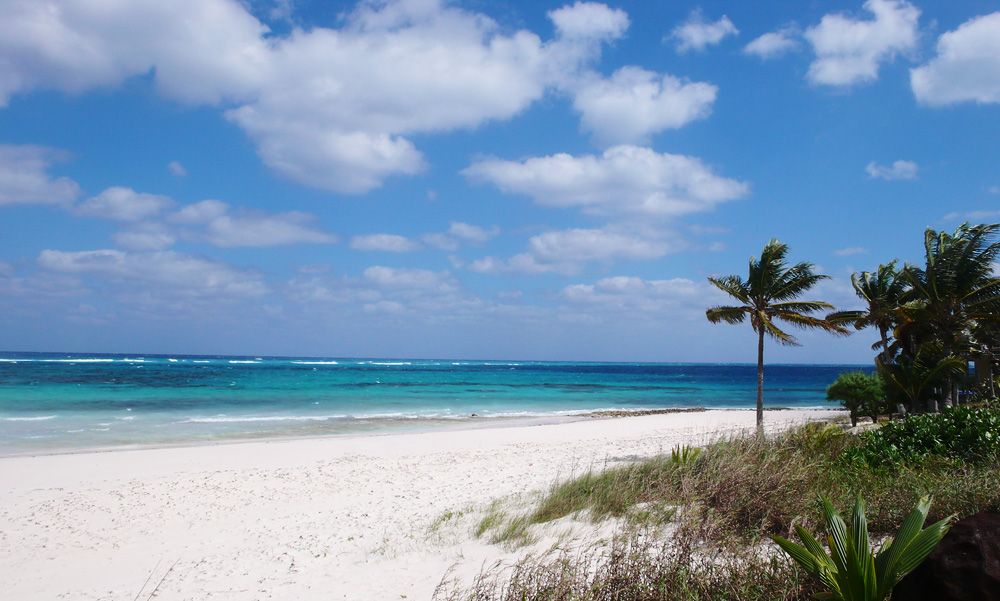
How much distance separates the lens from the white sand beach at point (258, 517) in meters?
6.12

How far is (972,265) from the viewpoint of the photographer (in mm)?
16469

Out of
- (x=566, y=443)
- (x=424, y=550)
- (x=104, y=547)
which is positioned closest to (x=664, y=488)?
(x=424, y=550)

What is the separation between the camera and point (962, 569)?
3.05 metres

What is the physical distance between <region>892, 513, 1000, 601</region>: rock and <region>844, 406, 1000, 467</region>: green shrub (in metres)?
5.25

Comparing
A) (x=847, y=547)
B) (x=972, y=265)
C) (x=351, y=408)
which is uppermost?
(x=972, y=265)

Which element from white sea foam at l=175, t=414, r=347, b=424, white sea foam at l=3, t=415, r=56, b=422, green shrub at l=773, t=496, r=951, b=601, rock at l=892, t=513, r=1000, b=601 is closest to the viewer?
rock at l=892, t=513, r=1000, b=601

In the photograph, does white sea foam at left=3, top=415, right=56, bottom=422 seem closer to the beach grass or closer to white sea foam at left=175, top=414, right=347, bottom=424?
white sea foam at left=175, top=414, right=347, bottom=424

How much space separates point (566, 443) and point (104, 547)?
1271 centimetres

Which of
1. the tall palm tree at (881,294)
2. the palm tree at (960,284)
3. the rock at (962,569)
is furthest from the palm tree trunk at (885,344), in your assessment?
the rock at (962,569)

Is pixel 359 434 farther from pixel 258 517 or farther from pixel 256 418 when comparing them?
pixel 258 517

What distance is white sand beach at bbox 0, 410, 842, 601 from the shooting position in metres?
6.12

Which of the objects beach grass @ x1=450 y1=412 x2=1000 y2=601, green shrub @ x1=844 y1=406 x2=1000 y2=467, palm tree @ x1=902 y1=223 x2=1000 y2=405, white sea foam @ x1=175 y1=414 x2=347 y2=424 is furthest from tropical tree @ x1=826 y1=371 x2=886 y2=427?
white sea foam @ x1=175 y1=414 x2=347 y2=424

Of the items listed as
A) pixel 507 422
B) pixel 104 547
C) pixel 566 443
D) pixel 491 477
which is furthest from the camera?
pixel 507 422

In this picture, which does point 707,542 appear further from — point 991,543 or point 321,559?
point 321,559
